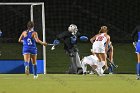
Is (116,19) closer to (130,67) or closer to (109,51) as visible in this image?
(130,67)

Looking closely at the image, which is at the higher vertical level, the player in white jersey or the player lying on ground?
the player in white jersey

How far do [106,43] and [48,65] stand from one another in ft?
30.2

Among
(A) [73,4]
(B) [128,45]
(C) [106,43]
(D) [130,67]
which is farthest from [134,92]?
(A) [73,4]

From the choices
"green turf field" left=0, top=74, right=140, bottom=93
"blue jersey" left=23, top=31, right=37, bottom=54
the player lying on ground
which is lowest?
"green turf field" left=0, top=74, right=140, bottom=93

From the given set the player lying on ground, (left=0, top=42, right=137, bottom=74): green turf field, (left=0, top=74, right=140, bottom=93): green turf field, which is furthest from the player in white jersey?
(left=0, top=42, right=137, bottom=74): green turf field

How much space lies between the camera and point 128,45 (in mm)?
40781

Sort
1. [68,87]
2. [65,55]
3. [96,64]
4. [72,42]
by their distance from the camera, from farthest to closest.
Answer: [65,55]
[72,42]
[96,64]
[68,87]

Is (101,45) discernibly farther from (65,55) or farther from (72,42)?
(65,55)

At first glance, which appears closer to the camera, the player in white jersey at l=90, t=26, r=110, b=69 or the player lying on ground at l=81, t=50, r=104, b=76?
the player lying on ground at l=81, t=50, r=104, b=76

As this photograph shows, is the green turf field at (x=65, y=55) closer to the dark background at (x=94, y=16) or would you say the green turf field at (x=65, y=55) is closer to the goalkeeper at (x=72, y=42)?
the dark background at (x=94, y=16)

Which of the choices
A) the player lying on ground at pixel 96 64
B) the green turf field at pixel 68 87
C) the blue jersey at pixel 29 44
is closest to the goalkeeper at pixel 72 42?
the player lying on ground at pixel 96 64

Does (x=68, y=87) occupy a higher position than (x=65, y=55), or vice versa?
(x=65, y=55)

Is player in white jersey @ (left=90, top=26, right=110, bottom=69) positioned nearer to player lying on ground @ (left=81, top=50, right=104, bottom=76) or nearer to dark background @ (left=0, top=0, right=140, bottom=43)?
player lying on ground @ (left=81, top=50, right=104, bottom=76)

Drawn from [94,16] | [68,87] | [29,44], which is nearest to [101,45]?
[29,44]
